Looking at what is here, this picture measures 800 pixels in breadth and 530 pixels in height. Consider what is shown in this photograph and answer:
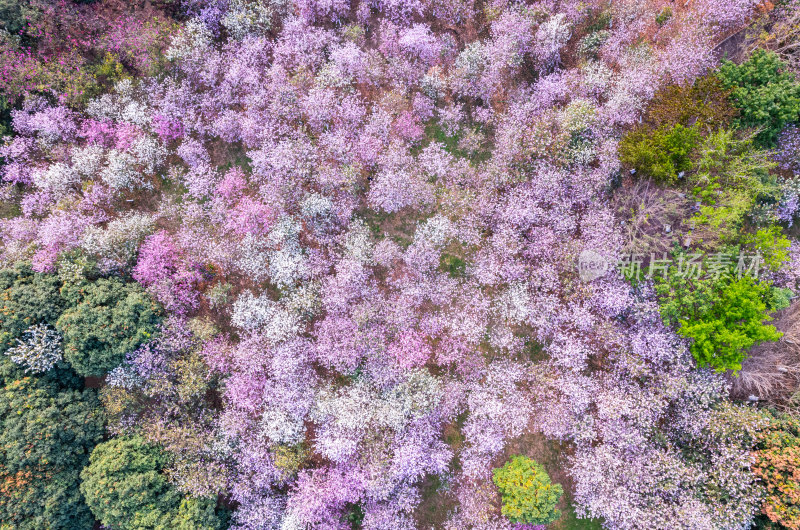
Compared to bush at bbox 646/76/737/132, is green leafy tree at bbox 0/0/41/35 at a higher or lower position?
lower

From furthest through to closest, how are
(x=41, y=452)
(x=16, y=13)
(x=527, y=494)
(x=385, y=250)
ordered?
(x=385, y=250) → (x=16, y=13) → (x=41, y=452) → (x=527, y=494)

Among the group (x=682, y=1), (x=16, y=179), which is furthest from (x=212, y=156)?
(x=682, y=1)

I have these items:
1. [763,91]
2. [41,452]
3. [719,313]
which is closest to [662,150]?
[763,91]

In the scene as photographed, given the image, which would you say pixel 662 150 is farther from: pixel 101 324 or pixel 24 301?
pixel 24 301

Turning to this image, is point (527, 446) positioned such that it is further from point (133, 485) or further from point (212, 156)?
point (212, 156)

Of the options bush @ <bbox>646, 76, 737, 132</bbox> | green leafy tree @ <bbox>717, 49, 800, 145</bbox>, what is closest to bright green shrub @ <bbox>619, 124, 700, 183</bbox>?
bush @ <bbox>646, 76, 737, 132</bbox>

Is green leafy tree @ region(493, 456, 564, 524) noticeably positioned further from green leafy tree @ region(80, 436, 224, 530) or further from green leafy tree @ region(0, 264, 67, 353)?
green leafy tree @ region(0, 264, 67, 353)
